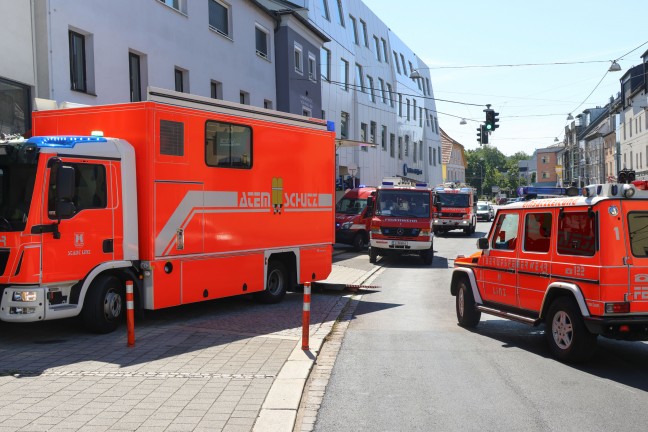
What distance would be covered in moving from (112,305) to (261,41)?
735 inches

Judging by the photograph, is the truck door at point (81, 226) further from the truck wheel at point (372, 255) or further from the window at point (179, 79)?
the truck wheel at point (372, 255)

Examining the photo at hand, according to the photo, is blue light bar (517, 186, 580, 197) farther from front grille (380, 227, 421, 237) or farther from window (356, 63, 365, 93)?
window (356, 63, 365, 93)

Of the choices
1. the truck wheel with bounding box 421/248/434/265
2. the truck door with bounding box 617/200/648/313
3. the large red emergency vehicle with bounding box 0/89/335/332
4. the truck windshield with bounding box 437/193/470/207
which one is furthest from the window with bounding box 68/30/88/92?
the truck windshield with bounding box 437/193/470/207

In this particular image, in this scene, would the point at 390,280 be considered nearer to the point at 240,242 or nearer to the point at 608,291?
the point at 240,242

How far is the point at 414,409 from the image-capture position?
5.61 meters

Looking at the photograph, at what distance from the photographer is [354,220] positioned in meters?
25.1

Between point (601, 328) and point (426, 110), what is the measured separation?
5698cm

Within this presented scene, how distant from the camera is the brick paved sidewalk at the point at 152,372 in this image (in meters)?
5.19

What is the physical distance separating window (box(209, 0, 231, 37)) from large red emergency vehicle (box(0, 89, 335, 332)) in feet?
35.3

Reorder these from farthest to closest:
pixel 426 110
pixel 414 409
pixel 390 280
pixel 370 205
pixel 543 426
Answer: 1. pixel 426 110
2. pixel 370 205
3. pixel 390 280
4. pixel 414 409
5. pixel 543 426

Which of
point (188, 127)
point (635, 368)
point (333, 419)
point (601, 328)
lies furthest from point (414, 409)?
point (188, 127)

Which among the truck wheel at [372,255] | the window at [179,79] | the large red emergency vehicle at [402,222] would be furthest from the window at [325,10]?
the truck wheel at [372,255]

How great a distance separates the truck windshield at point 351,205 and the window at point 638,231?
18469mm

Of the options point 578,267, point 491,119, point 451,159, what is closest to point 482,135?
point 491,119
